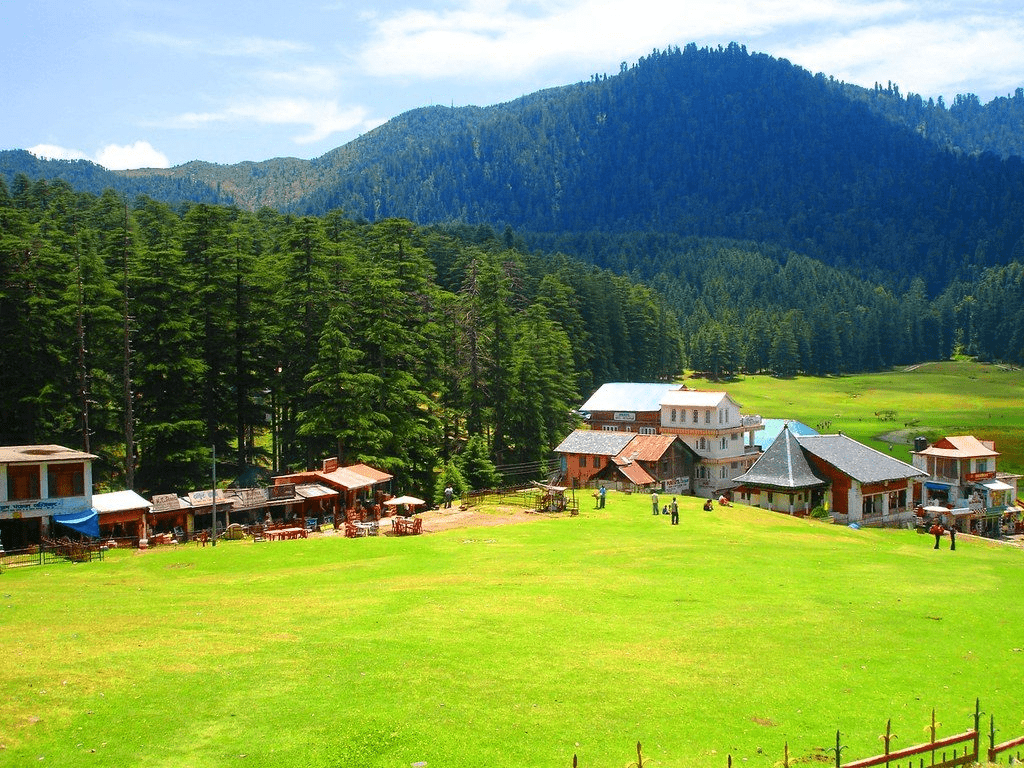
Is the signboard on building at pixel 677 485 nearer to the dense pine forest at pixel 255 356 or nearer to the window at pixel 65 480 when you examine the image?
the dense pine forest at pixel 255 356

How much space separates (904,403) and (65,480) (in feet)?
394

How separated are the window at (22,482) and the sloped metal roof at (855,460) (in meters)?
48.8

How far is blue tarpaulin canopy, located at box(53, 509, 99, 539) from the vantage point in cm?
3716

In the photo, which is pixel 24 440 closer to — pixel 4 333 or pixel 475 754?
pixel 4 333

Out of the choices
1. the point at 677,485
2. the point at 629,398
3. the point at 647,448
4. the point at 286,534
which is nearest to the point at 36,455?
the point at 286,534

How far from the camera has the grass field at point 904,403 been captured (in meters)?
94.0

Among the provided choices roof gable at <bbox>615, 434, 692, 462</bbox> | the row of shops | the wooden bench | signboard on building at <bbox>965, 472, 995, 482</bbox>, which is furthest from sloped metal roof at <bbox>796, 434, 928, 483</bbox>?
the wooden bench

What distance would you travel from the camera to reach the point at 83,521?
37469mm

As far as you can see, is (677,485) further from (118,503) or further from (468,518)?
(118,503)

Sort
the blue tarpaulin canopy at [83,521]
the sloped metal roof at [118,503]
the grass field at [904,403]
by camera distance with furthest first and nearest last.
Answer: the grass field at [904,403], the sloped metal roof at [118,503], the blue tarpaulin canopy at [83,521]

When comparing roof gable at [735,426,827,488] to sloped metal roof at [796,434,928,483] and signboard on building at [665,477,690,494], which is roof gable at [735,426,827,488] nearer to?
sloped metal roof at [796,434,928,483]

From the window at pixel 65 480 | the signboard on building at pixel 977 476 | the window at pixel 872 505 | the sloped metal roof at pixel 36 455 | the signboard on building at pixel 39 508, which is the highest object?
the sloped metal roof at pixel 36 455

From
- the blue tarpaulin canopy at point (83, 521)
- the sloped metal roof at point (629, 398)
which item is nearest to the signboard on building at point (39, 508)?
the blue tarpaulin canopy at point (83, 521)

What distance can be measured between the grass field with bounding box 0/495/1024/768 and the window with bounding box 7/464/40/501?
7290 millimetres
